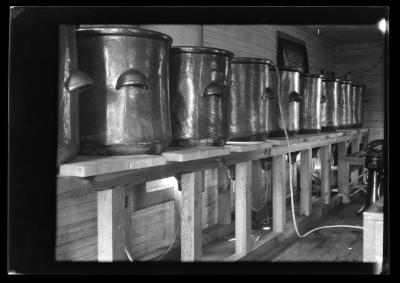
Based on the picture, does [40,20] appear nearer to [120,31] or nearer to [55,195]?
[120,31]

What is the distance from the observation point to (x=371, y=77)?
789cm

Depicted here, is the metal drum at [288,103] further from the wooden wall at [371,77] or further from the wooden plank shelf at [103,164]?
the wooden wall at [371,77]

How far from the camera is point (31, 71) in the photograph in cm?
180

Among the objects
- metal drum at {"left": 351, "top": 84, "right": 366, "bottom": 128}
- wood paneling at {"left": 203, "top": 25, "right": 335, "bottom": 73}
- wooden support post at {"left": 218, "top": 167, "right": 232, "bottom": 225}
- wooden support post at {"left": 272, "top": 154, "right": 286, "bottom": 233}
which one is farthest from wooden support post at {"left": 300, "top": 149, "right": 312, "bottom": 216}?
metal drum at {"left": 351, "top": 84, "right": 366, "bottom": 128}

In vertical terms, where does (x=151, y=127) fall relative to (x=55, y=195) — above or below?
above

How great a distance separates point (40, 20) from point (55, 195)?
673 mm

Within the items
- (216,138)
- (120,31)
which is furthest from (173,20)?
(216,138)

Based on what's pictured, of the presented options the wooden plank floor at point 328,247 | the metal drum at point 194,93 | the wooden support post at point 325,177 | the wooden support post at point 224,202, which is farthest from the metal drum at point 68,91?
the wooden support post at point 325,177

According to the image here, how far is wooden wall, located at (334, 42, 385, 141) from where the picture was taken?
310 inches

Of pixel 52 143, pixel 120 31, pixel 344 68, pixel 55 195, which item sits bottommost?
pixel 55 195

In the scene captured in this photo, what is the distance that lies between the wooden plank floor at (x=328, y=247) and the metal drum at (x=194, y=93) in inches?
56.7

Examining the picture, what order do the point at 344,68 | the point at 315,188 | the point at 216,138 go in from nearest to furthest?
the point at 216,138 < the point at 315,188 < the point at 344,68

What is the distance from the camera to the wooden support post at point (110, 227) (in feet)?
6.27

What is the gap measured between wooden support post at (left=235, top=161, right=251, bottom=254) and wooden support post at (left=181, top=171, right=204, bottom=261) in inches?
29.7
